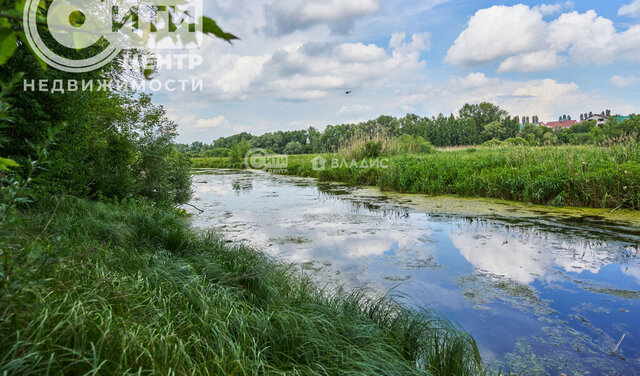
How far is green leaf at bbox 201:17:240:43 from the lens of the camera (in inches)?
30.3

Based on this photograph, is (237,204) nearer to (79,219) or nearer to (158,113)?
(158,113)

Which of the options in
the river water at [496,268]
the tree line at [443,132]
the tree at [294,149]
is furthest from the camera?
the tree at [294,149]

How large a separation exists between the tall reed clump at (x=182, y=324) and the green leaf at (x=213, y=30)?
3.55 feet

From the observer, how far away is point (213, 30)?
780 millimetres

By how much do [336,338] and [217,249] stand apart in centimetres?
222

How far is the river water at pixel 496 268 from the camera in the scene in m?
2.50

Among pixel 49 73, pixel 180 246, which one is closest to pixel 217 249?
pixel 180 246

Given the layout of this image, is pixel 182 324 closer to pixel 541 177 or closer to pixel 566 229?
pixel 566 229

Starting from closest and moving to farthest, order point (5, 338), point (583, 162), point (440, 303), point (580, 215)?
point (5, 338), point (440, 303), point (580, 215), point (583, 162)

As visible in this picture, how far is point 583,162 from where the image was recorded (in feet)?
24.1

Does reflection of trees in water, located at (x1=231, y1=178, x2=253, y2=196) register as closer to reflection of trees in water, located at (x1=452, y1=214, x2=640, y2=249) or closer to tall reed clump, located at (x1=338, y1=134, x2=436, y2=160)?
tall reed clump, located at (x1=338, y1=134, x2=436, y2=160)

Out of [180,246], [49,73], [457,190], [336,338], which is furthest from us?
[457,190]

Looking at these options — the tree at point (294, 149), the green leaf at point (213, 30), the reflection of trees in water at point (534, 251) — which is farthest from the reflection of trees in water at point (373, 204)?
the tree at point (294, 149)

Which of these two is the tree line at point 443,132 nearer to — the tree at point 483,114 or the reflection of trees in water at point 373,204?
the tree at point 483,114
